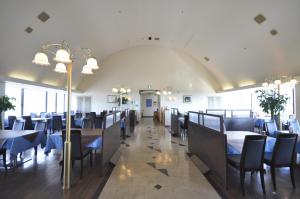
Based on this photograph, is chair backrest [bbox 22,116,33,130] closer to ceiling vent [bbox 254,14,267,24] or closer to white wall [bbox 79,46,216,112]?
white wall [bbox 79,46,216,112]

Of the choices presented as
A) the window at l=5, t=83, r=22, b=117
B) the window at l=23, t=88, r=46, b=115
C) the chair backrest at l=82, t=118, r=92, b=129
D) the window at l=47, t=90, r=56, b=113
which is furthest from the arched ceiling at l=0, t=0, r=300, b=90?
the chair backrest at l=82, t=118, r=92, b=129

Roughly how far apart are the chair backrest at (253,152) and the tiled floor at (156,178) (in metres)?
0.64

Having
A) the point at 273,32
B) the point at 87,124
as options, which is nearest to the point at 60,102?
the point at 87,124

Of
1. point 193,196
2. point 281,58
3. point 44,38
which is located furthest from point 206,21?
point 193,196

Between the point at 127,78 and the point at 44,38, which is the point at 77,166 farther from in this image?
the point at 127,78

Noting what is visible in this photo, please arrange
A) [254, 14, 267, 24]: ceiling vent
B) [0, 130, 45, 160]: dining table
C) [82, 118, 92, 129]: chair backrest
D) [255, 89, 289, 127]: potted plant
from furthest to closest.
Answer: [254, 14, 267, 24]: ceiling vent, [82, 118, 92, 129]: chair backrest, [255, 89, 289, 127]: potted plant, [0, 130, 45, 160]: dining table

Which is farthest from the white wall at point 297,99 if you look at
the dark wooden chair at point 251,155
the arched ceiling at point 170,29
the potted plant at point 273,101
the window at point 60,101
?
the window at point 60,101

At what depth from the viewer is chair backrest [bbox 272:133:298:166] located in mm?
2652

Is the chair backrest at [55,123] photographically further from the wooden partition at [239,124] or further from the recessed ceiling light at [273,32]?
the recessed ceiling light at [273,32]

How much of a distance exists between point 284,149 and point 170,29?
7.25 meters

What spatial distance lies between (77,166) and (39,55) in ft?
7.64

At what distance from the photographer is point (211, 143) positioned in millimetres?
3291

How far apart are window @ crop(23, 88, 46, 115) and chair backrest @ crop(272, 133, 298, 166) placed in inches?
401

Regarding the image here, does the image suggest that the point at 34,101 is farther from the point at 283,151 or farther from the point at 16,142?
the point at 283,151
